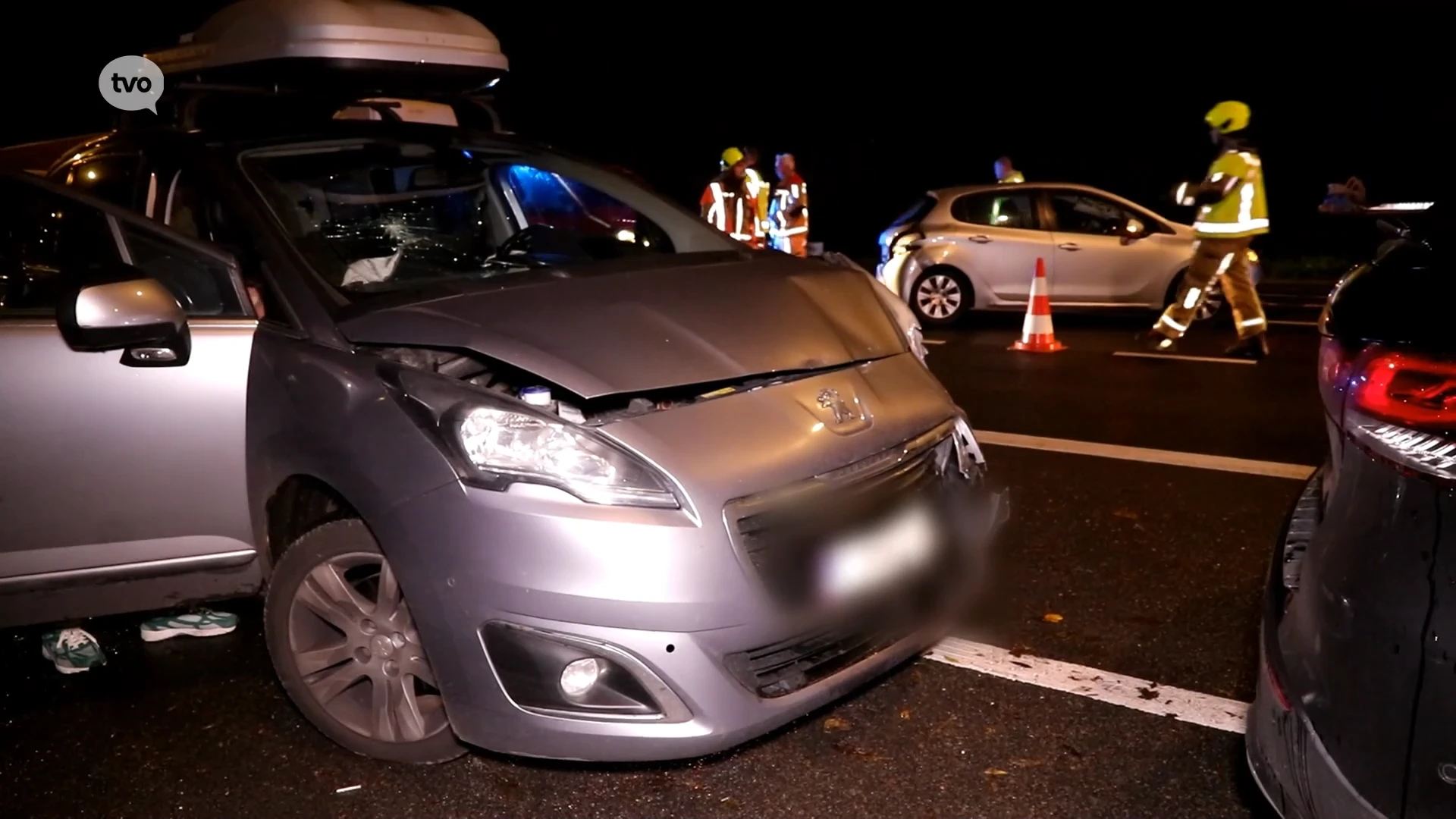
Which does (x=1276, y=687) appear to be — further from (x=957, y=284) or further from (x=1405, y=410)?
(x=957, y=284)

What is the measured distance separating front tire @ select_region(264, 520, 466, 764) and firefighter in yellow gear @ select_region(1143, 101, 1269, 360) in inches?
288

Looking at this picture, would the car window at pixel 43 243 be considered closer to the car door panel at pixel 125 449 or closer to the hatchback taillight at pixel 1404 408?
the car door panel at pixel 125 449

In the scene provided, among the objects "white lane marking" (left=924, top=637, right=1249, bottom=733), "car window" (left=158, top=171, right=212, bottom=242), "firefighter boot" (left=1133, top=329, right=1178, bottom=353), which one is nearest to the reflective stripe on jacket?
"firefighter boot" (left=1133, top=329, right=1178, bottom=353)

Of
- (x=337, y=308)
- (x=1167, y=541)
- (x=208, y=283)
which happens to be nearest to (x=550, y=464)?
(x=337, y=308)

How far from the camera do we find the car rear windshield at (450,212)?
404cm

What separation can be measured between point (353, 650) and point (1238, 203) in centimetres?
765

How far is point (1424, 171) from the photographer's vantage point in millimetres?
2910

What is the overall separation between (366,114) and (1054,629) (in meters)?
4.22

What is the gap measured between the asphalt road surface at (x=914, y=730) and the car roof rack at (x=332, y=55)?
2.07 metres

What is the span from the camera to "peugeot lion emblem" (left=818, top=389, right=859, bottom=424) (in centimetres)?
328

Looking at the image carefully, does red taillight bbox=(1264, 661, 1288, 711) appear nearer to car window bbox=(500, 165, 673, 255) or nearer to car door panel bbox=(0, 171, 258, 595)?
car door panel bbox=(0, 171, 258, 595)

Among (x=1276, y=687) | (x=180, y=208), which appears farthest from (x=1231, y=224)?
(x=1276, y=687)

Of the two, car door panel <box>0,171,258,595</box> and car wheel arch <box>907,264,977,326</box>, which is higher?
car door panel <box>0,171,258,595</box>

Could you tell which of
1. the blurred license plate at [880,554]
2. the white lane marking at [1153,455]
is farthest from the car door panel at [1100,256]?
the blurred license plate at [880,554]
